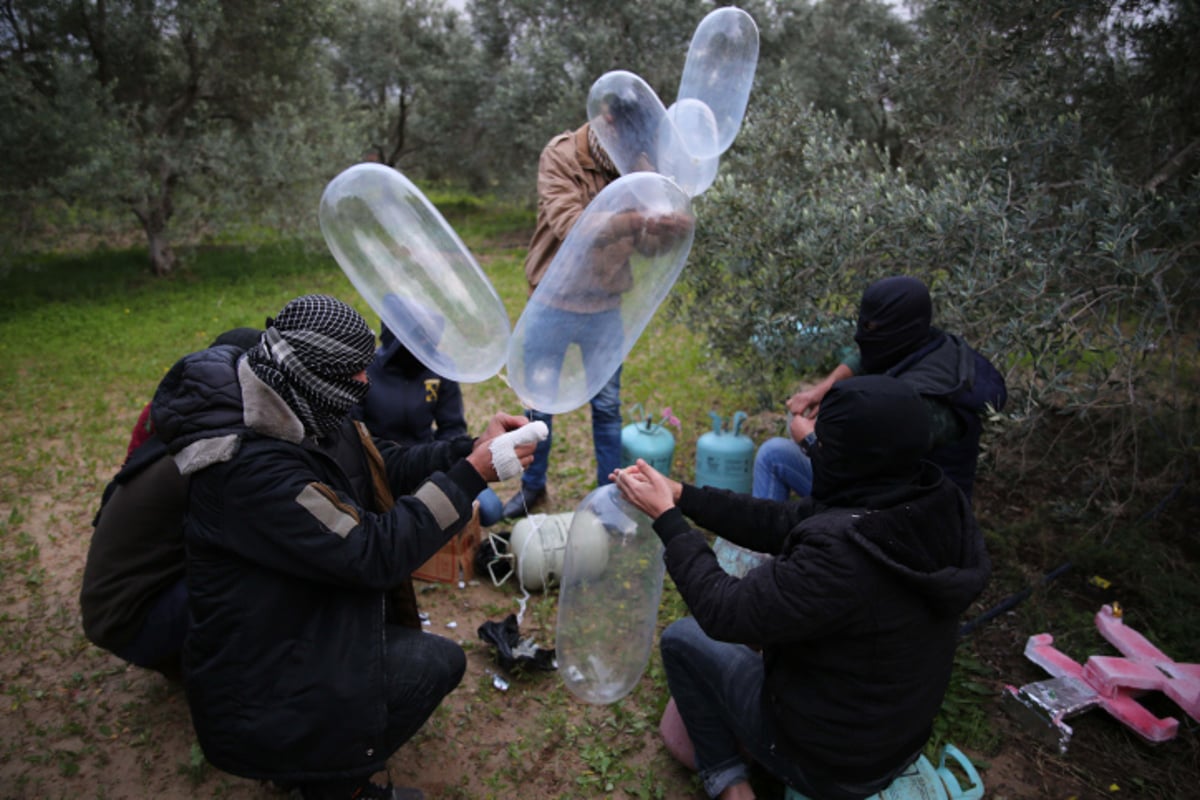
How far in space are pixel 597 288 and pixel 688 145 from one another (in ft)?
4.90

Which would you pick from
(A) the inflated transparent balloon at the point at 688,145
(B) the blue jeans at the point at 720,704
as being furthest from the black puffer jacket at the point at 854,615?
(A) the inflated transparent balloon at the point at 688,145

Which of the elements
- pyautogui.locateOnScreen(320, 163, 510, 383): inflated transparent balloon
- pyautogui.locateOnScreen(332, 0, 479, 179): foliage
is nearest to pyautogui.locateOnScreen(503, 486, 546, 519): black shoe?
pyautogui.locateOnScreen(320, 163, 510, 383): inflated transparent balloon

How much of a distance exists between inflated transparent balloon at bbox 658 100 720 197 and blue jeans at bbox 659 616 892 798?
2022mm

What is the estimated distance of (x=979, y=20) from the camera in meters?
4.18

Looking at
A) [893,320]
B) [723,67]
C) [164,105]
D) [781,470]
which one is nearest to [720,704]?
[781,470]

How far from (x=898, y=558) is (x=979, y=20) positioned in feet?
12.6

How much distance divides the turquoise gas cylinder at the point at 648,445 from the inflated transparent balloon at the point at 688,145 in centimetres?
145

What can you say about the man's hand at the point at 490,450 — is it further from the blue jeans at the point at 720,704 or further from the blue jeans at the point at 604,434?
the blue jeans at the point at 604,434

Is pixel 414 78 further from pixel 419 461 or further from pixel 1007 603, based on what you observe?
pixel 1007 603

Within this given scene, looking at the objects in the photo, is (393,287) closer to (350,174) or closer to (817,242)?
(350,174)

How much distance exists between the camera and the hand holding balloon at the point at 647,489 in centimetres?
216

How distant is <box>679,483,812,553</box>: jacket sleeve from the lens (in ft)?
7.77

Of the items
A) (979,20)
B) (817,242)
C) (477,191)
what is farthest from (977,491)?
(477,191)

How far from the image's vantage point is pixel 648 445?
4410 millimetres
